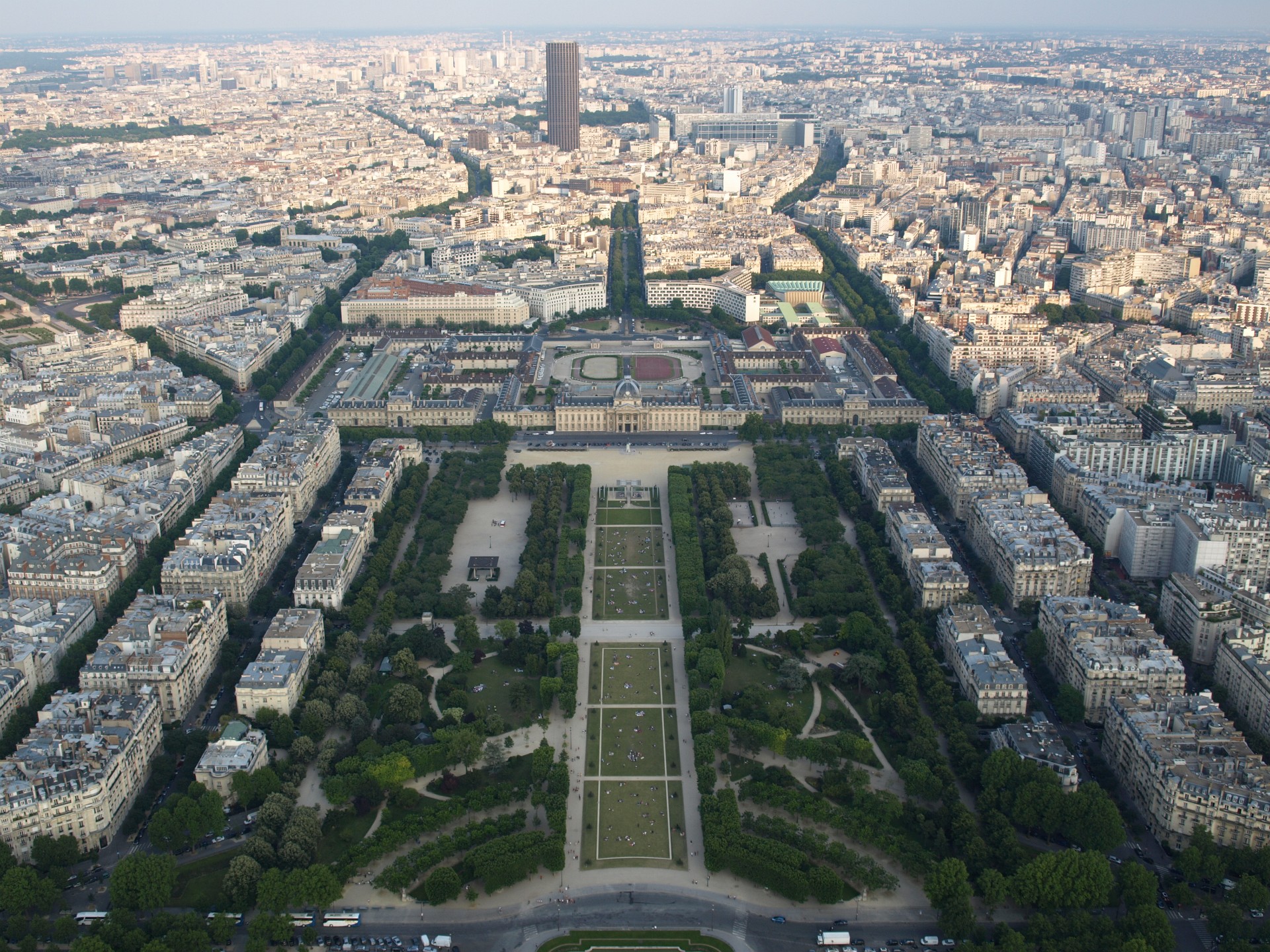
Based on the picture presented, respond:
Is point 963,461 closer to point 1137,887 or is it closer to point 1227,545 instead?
point 1227,545

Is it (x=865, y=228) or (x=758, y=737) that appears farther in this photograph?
(x=865, y=228)

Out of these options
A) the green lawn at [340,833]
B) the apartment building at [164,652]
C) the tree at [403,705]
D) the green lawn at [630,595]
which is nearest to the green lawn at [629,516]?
the green lawn at [630,595]

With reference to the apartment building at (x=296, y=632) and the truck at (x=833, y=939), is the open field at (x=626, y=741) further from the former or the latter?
the apartment building at (x=296, y=632)

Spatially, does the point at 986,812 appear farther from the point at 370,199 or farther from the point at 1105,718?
the point at 370,199

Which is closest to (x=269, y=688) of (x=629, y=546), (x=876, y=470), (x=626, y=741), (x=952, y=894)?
(x=626, y=741)

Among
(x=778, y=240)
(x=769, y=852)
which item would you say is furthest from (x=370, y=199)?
(x=769, y=852)

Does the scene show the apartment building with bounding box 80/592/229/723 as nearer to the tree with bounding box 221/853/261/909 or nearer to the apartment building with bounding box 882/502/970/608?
the tree with bounding box 221/853/261/909

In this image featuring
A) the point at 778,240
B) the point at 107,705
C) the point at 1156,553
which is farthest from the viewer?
the point at 778,240
